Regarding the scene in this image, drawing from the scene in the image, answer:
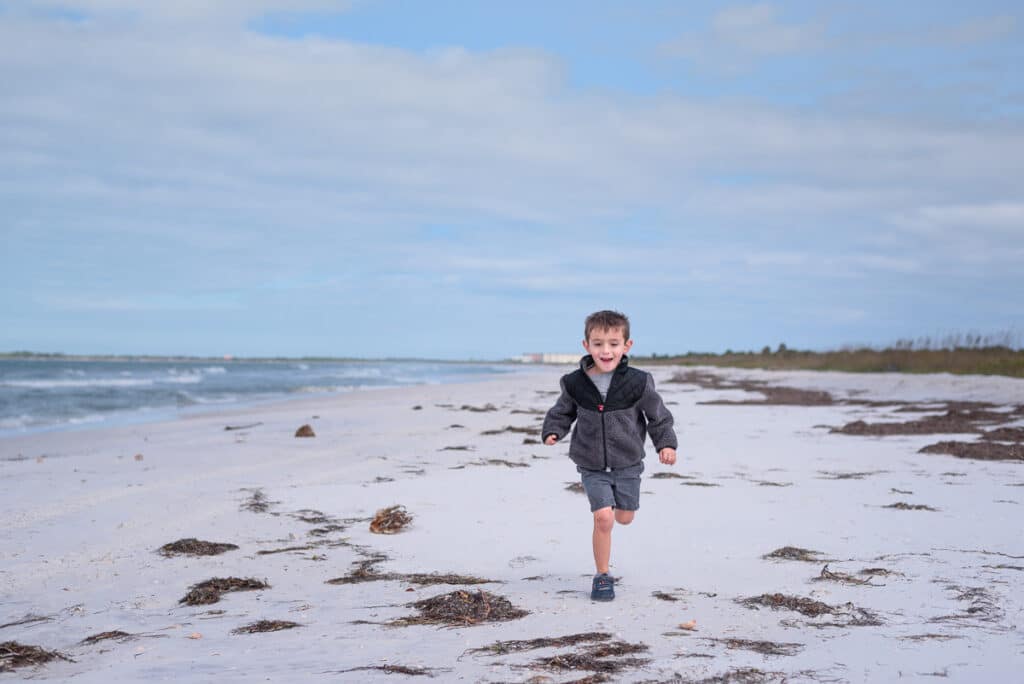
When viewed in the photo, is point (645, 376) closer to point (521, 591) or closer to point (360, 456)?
point (521, 591)

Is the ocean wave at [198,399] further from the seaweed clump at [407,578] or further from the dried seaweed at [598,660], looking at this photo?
the dried seaweed at [598,660]

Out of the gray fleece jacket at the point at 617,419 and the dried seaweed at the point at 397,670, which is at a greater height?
the gray fleece jacket at the point at 617,419

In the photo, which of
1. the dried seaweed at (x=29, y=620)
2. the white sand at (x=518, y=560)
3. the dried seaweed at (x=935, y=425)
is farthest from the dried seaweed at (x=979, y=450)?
the dried seaweed at (x=29, y=620)

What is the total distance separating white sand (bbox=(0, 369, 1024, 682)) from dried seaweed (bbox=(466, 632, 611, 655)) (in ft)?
0.23

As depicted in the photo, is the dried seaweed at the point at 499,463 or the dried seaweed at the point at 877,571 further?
the dried seaweed at the point at 499,463

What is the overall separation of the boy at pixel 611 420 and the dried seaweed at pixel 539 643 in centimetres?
91

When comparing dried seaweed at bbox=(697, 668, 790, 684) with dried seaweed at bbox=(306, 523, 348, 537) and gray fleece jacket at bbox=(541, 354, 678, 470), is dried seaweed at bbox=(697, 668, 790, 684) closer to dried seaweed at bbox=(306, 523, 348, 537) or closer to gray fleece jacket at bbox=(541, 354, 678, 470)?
gray fleece jacket at bbox=(541, 354, 678, 470)

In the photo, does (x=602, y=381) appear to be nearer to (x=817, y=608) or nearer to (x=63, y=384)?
(x=817, y=608)

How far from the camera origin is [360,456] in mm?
11391

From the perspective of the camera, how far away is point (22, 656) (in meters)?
3.87

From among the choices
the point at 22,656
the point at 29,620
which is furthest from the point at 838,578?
the point at 29,620

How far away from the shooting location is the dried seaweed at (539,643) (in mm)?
3629

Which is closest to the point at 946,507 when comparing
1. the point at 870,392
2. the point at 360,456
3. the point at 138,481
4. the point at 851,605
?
the point at 851,605

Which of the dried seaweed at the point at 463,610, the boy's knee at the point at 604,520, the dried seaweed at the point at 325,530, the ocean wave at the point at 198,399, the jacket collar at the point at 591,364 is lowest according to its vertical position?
the ocean wave at the point at 198,399
